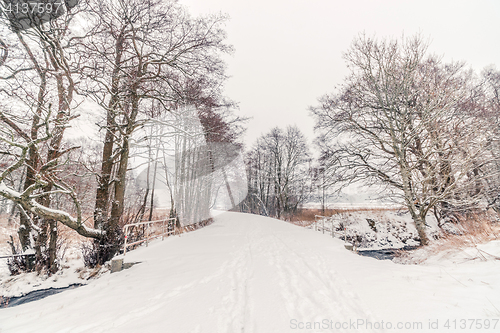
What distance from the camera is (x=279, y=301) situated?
3.01 metres

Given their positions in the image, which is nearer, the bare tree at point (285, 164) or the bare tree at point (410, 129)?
the bare tree at point (410, 129)

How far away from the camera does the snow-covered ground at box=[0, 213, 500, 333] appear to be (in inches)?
93.1

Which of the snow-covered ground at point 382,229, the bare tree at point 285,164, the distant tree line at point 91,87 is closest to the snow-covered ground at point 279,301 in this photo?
the distant tree line at point 91,87

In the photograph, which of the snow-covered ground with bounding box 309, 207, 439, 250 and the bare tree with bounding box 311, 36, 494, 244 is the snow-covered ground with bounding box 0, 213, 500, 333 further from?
the snow-covered ground with bounding box 309, 207, 439, 250

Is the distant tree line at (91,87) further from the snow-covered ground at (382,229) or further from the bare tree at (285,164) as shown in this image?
the bare tree at (285,164)

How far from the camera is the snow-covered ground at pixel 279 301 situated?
2.37 meters

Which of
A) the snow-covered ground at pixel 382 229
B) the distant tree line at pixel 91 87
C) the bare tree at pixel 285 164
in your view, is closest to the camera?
the distant tree line at pixel 91 87

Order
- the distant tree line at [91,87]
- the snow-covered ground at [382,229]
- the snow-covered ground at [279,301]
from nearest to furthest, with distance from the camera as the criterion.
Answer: the snow-covered ground at [279,301] < the distant tree line at [91,87] < the snow-covered ground at [382,229]

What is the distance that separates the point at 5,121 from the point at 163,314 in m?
6.92

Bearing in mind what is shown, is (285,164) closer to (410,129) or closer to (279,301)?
(410,129)

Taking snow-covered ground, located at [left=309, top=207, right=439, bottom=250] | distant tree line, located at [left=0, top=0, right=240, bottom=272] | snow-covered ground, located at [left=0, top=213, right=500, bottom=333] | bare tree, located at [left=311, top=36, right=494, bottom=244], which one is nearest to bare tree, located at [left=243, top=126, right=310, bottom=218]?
snow-covered ground, located at [left=309, top=207, right=439, bottom=250]

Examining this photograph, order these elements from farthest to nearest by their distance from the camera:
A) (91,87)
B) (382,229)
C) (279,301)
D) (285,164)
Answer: (285,164), (382,229), (91,87), (279,301)

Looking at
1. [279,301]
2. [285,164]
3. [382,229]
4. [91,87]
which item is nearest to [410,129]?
[382,229]

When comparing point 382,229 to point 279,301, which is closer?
point 279,301
